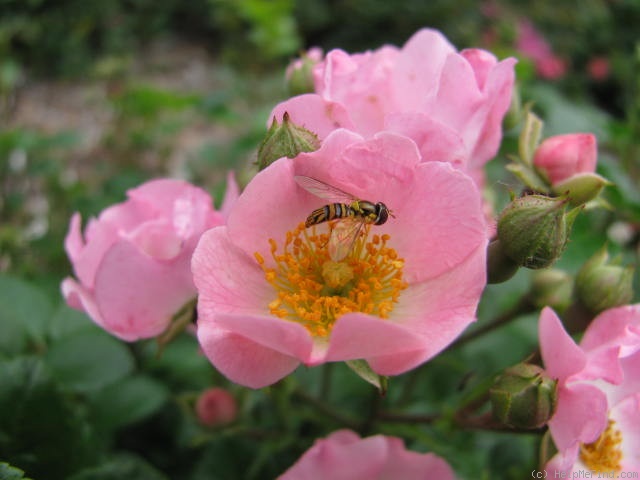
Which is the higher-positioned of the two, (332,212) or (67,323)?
(332,212)

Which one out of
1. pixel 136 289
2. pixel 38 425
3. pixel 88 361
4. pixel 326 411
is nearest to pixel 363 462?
pixel 326 411

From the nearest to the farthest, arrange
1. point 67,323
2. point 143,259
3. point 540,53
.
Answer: point 143,259 < point 67,323 < point 540,53

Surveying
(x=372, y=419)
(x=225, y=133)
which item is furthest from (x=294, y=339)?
(x=225, y=133)

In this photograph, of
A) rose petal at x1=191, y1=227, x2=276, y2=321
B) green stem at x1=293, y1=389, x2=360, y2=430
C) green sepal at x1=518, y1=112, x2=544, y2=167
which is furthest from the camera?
green stem at x1=293, y1=389, x2=360, y2=430

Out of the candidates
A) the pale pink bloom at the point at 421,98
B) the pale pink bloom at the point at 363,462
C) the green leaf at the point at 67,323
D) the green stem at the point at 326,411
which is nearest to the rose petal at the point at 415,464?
the pale pink bloom at the point at 363,462

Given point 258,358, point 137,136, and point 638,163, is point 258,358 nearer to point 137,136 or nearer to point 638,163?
point 638,163

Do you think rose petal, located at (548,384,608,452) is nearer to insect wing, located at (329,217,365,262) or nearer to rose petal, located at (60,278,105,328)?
insect wing, located at (329,217,365,262)

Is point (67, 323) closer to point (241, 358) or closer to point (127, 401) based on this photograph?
point (127, 401)

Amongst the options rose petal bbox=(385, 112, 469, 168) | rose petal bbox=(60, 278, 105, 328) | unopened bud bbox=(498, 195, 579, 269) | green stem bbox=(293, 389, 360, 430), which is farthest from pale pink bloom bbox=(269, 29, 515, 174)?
green stem bbox=(293, 389, 360, 430)
